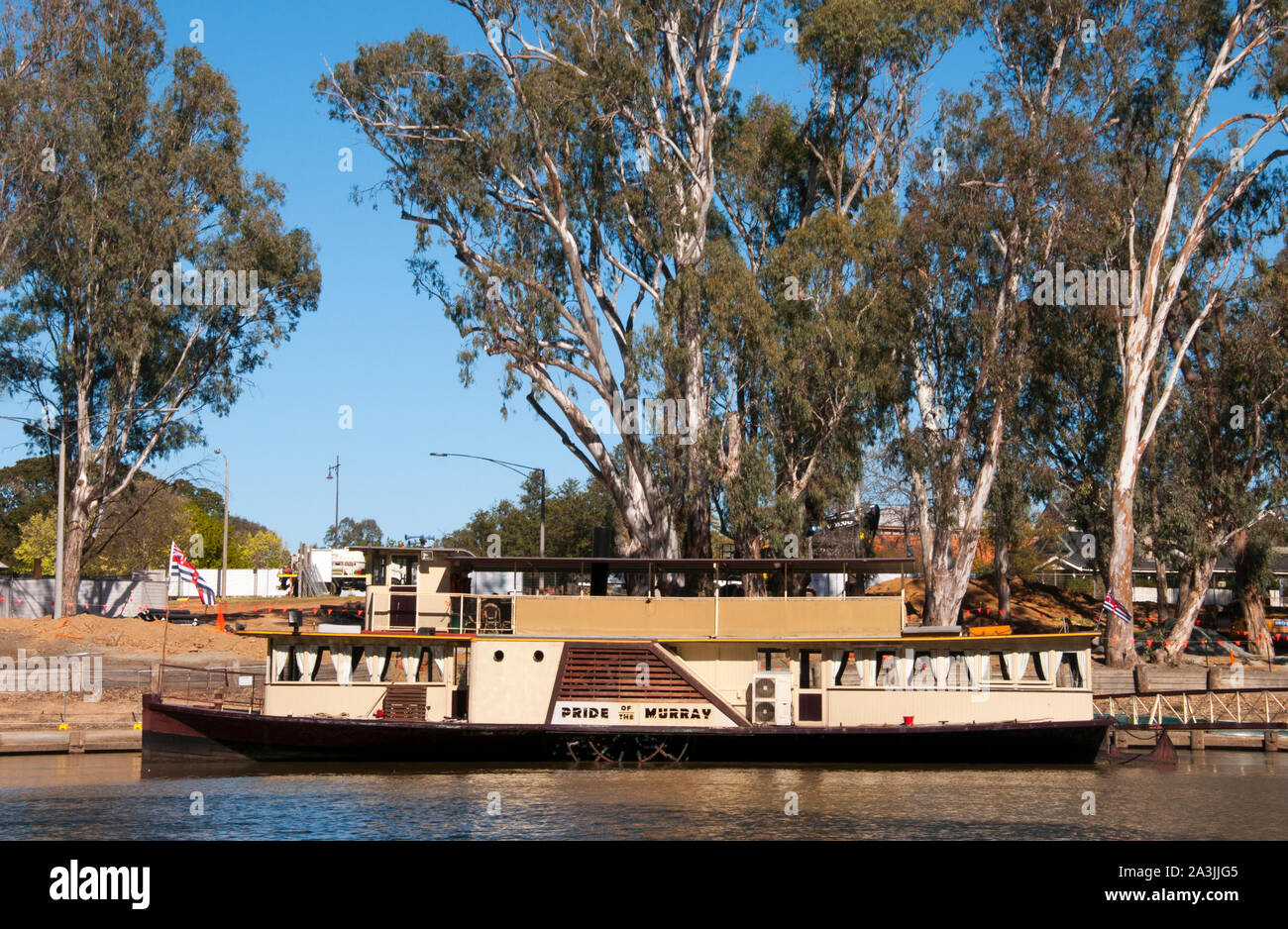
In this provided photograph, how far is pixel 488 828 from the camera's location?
19203 mm

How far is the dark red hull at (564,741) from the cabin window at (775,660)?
155 centimetres

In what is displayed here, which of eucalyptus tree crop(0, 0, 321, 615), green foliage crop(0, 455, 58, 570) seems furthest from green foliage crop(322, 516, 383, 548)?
eucalyptus tree crop(0, 0, 321, 615)

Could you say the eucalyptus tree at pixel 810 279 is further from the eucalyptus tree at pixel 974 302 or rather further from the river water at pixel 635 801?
the river water at pixel 635 801

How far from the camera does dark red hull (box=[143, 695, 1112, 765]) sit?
87.7 feet

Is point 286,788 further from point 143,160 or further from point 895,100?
point 895,100

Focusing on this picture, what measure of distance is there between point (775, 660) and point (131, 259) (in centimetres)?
3195

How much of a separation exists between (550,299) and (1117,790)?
2499cm

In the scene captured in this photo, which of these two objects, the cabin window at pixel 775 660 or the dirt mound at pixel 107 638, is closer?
the cabin window at pixel 775 660

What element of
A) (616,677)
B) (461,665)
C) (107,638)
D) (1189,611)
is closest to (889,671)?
(616,677)

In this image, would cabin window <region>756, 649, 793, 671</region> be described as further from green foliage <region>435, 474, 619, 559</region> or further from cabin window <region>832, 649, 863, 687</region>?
green foliage <region>435, 474, 619, 559</region>

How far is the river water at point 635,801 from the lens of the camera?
19.3 metres

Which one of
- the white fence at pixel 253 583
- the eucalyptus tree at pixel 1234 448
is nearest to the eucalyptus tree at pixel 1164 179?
the eucalyptus tree at pixel 1234 448

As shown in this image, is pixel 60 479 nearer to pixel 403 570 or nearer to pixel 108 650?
pixel 108 650
